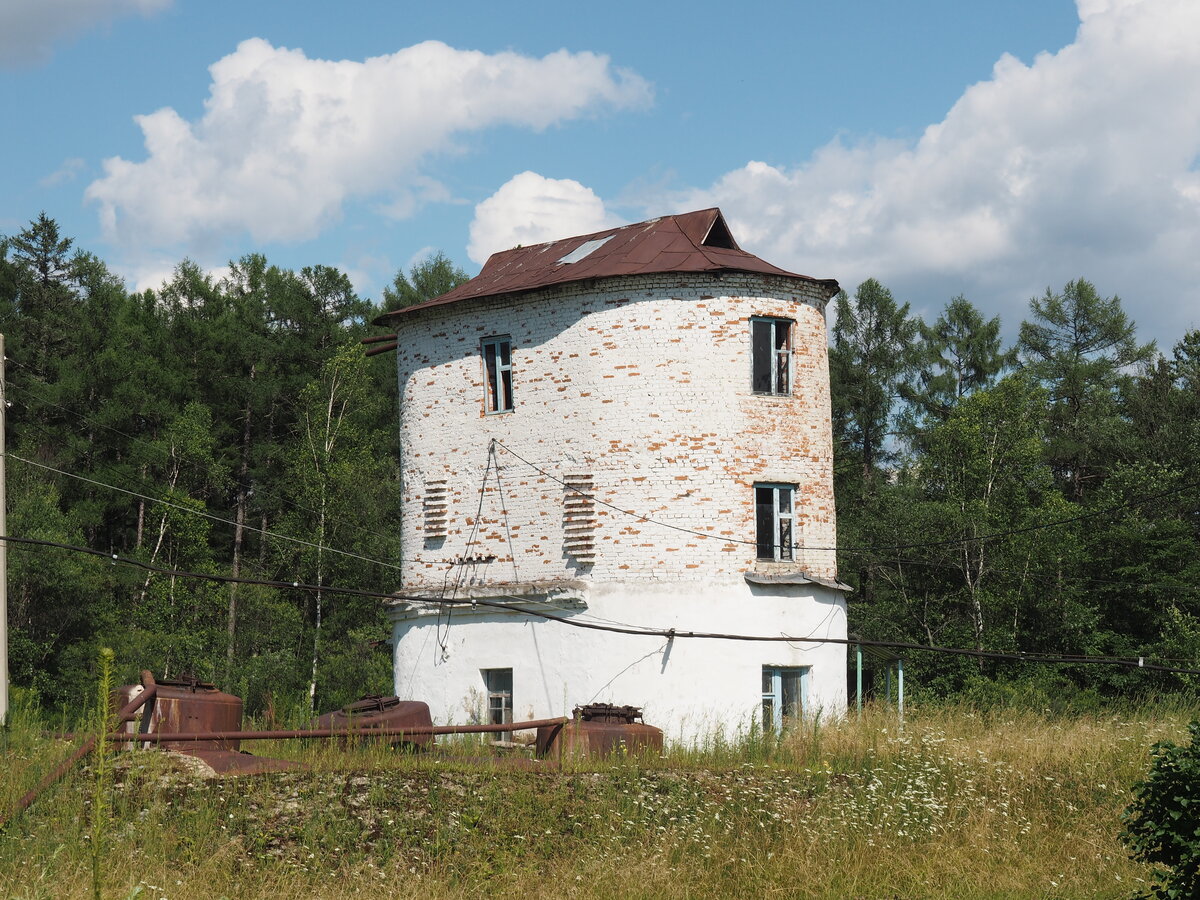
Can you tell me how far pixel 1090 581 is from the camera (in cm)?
3900

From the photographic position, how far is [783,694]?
Answer: 76.3 ft

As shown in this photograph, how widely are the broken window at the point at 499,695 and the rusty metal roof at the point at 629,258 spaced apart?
22.6 ft

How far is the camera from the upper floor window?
24766 millimetres

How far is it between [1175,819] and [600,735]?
9.41m

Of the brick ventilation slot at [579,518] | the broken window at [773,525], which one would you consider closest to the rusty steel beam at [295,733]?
the brick ventilation slot at [579,518]

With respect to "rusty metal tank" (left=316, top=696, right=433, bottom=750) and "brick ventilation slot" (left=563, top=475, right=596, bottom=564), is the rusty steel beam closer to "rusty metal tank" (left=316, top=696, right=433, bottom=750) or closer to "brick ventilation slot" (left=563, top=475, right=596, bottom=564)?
"rusty metal tank" (left=316, top=696, right=433, bottom=750)

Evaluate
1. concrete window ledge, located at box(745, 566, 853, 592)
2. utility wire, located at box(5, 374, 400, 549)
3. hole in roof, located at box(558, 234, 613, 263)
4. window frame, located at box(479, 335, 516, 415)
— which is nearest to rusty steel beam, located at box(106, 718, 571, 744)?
concrete window ledge, located at box(745, 566, 853, 592)

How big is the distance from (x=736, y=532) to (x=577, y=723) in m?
5.38

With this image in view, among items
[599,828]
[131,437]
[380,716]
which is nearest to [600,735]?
[380,716]

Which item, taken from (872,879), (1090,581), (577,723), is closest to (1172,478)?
(1090,581)

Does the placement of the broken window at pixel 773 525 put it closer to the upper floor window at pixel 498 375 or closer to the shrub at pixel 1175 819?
the upper floor window at pixel 498 375

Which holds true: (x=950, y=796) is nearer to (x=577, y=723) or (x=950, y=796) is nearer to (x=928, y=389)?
(x=577, y=723)

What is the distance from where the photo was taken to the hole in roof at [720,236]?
25750 millimetres

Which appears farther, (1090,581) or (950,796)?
(1090,581)
